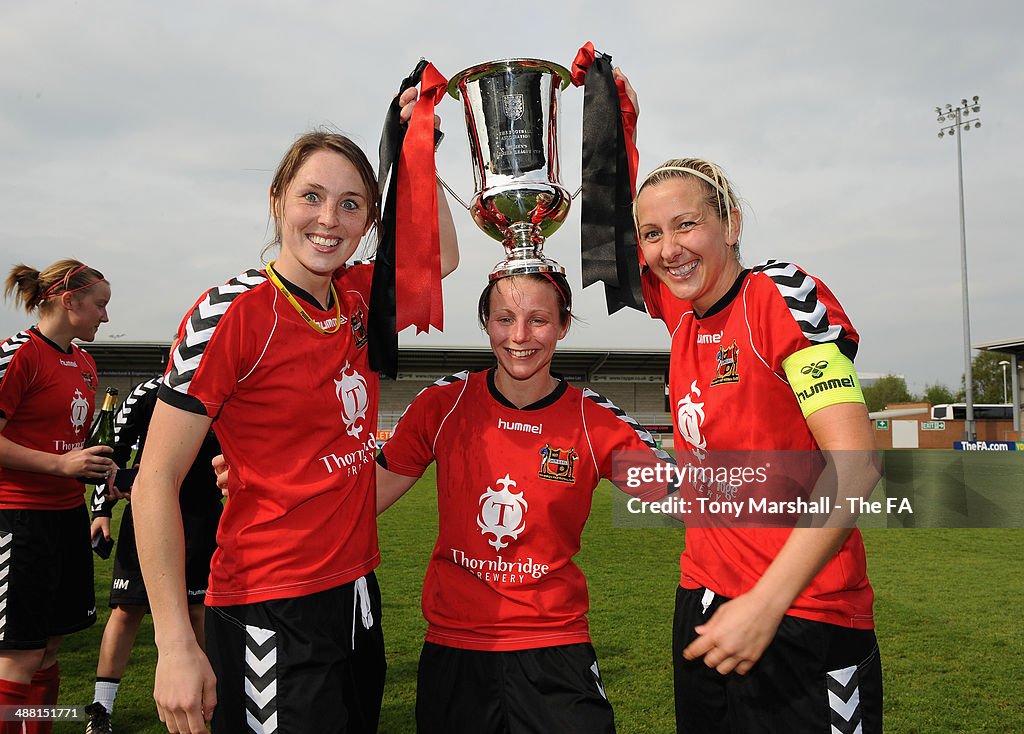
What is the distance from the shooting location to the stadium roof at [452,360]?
123ft

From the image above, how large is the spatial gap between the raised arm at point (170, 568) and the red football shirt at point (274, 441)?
9 cm

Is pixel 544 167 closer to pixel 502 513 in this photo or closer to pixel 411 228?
pixel 411 228

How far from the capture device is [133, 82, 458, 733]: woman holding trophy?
1.74m

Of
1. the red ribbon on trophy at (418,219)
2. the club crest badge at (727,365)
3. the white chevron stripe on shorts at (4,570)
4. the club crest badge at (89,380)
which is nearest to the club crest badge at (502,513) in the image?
the red ribbon on trophy at (418,219)

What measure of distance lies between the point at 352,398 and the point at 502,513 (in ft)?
1.92

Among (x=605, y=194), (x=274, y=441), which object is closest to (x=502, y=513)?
(x=274, y=441)

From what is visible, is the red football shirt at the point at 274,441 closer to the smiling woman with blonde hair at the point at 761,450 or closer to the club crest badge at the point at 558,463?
the club crest badge at the point at 558,463

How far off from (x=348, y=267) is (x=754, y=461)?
144cm

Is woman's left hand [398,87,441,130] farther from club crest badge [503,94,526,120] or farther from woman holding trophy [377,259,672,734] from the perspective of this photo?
woman holding trophy [377,259,672,734]

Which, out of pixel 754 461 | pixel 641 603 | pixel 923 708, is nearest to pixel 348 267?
pixel 754 461

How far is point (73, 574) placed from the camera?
3.71 meters

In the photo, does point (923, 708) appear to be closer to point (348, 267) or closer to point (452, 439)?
point (452, 439)

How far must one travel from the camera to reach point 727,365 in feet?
6.76

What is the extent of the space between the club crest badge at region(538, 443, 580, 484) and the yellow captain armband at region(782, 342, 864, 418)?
30.4 inches
